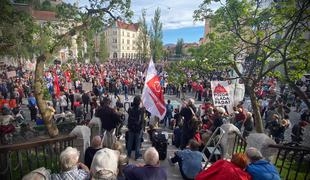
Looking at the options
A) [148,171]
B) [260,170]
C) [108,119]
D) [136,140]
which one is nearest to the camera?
[260,170]

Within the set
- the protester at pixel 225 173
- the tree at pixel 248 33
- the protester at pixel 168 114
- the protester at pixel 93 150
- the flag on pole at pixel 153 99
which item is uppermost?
the tree at pixel 248 33

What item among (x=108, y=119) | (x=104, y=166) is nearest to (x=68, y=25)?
(x=108, y=119)

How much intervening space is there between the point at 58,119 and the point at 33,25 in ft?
18.7

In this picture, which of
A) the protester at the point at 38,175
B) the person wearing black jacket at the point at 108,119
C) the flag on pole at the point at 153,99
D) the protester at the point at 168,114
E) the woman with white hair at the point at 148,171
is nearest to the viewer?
the protester at the point at 38,175

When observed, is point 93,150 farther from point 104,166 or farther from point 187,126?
point 187,126

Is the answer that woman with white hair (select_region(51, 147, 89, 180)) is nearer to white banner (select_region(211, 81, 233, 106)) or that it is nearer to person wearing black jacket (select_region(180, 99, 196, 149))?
person wearing black jacket (select_region(180, 99, 196, 149))

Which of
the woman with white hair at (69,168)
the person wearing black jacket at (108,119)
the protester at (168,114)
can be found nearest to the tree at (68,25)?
the person wearing black jacket at (108,119)

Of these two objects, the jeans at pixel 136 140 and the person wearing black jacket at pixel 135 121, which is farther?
the jeans at pixel 136 140

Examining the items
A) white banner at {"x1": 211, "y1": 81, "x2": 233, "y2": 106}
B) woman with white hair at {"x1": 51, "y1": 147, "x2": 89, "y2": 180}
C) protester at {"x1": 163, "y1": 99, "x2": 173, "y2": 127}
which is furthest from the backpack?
protester at {"x1": 163, "y1": 99, "x2": 173, "y2": 127}

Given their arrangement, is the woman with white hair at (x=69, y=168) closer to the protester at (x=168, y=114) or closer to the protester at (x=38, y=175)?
the protester at (x=38, y=175)

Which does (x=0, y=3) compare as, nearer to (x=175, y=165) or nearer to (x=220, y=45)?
(x=175, y=165)

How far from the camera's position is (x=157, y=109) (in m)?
8.02

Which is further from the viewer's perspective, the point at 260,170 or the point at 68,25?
the point at 68,25

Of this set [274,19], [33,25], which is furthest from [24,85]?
[274,19]
